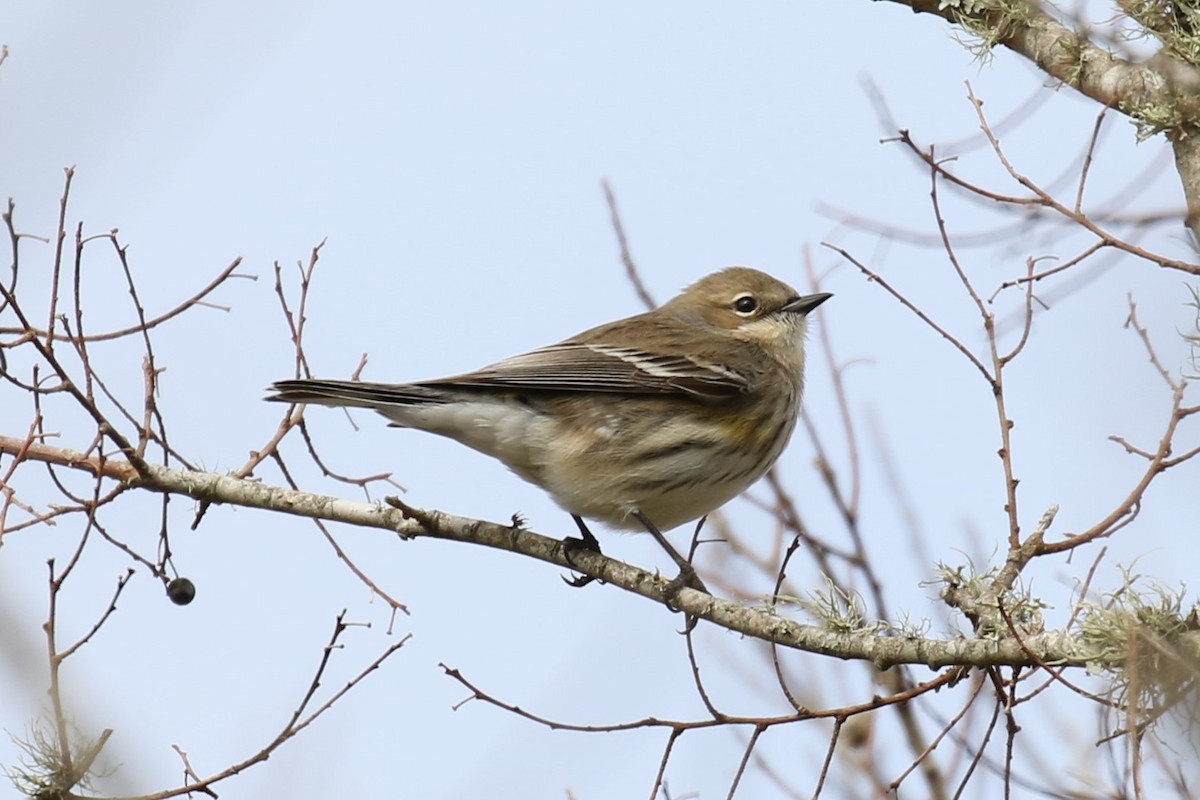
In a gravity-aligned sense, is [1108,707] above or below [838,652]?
below

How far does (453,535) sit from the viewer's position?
6285 mm

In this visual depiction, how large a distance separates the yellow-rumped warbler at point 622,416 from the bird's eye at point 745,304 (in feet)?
2.39

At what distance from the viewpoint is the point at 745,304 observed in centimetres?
905

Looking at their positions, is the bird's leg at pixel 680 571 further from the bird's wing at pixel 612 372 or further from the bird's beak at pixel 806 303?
the bird's beak at pixel 806 303

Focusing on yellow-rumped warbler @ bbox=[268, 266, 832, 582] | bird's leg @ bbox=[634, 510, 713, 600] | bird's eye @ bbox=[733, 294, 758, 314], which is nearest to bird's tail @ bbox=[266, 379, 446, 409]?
yellow-rumped warbler @ bbox=[268, 266, 832, 582]

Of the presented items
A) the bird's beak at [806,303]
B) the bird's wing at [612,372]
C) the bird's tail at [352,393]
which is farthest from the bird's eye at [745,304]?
the bird's tail at [352,393]

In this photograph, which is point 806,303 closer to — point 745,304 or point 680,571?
point 745,304

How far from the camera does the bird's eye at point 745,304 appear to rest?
9031 millimetres

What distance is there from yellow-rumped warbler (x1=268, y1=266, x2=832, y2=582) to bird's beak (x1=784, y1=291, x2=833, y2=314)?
1.97 ft

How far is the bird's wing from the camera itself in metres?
7.38

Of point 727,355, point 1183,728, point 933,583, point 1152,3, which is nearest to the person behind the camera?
point 1183,728

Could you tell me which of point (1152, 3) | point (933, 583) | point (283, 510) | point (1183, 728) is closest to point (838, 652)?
point (933, 583)

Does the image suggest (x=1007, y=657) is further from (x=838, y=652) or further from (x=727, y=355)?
(x=727, y=355)

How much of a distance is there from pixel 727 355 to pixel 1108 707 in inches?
157
